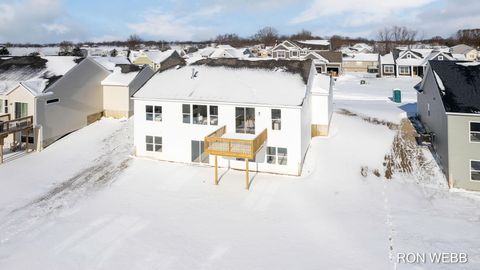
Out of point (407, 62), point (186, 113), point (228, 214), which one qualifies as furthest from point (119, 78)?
point (407, 62)

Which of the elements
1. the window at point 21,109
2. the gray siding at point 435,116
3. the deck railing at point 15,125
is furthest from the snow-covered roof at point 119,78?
the gray siding at point 435,116

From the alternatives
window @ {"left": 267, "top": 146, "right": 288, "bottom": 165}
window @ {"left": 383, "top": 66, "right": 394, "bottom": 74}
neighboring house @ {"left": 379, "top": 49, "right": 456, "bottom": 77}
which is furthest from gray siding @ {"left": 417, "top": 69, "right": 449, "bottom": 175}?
window @ {"left": 383, "top": 66, "right": 394, "bottom": 74}

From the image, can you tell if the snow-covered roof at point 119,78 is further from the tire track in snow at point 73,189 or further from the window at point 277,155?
the window at point 277,155

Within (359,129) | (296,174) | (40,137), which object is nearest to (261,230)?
(296,174)

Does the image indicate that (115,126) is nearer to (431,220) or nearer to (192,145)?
(192,145)

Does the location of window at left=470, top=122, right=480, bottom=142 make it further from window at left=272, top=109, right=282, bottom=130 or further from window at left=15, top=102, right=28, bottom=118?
window at left=15, top=102, right=28, bottom=118

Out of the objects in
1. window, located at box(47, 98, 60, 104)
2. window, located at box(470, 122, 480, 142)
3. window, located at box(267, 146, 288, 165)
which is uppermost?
window, located at box(47, 98, 60, 104)
